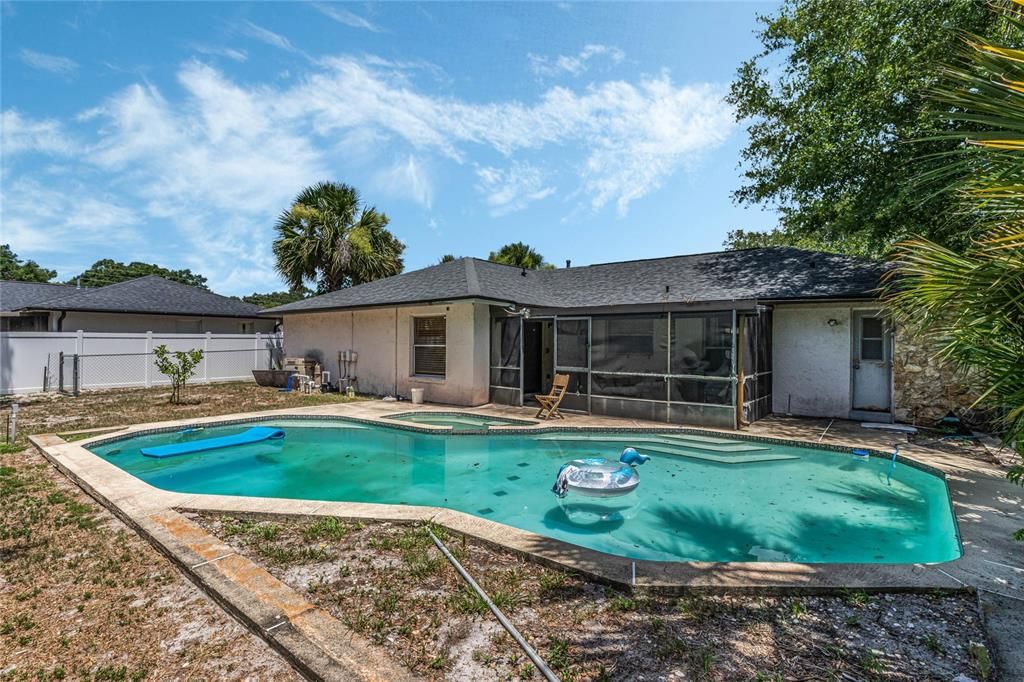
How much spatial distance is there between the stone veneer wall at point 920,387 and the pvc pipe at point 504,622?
33.4 feet

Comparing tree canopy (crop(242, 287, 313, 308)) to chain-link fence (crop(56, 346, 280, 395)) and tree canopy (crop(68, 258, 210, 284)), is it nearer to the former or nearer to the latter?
tree canopy (crop(68, 258, 210, 284))

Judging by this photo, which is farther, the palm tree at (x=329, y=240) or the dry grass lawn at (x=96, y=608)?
the palm tree at (x=329, y=240)

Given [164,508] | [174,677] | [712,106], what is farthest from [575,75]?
[174,677]

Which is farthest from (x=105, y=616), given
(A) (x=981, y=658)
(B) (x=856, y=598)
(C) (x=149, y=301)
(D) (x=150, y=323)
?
(C) (x=149, y=301)

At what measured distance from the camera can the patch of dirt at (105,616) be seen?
2.50 metres

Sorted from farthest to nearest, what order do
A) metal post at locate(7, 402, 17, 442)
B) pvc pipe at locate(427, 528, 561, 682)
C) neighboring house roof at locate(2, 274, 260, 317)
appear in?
neighboring house roof at locate(2, 274, 260, 317) < metal post at locate(7, 402, 17, 442) < pvc pipe at locate(427, 528, 561, 682)

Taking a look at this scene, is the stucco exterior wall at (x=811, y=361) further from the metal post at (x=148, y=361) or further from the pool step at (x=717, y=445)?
the metal post at (x=148, y=361)

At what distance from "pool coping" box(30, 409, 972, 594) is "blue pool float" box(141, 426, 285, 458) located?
1072mm

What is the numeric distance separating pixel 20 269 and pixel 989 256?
5692 centimetres

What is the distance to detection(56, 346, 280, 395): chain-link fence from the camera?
15.0 meters

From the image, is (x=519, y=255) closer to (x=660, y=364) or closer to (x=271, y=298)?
(x=660, y=364)

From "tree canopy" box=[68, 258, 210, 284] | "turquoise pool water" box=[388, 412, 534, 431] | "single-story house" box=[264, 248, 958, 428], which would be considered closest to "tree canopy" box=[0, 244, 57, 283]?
"tree canopy" box=[68, 258, 210, 284]

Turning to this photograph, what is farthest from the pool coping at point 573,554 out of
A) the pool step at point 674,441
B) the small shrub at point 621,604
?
the pool step at point 674,441

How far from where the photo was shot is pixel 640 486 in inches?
275
